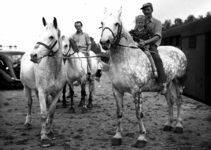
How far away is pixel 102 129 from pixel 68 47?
3.44 meters

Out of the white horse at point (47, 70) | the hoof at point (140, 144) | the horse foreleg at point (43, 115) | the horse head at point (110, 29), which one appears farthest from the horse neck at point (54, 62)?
the hoof at point (140, 144)

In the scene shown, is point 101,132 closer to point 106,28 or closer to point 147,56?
point 147,56

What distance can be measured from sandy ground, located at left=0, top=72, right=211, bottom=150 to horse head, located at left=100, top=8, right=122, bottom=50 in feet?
6.75

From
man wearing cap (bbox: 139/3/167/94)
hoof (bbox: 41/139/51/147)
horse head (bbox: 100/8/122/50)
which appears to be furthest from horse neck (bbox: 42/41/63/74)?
man wearing cap (bbox: 139/3/167/94)

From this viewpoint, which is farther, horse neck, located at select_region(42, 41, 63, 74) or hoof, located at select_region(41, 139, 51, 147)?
horse neck, located at select_region(42, 41, 63, 74)

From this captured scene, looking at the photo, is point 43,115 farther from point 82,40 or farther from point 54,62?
point 82,40

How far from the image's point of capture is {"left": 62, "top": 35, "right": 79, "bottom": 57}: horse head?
9.03 metres

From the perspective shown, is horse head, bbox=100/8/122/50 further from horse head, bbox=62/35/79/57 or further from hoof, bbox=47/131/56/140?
horse head, bbox=62/35/79/57

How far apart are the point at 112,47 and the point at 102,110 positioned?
Answer: 4228mm

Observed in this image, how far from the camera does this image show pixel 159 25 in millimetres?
5930

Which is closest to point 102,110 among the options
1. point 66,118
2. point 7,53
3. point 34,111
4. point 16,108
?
point 66,118

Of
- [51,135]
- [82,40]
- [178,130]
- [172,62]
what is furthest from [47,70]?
[82,40]

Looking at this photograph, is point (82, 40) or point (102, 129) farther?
point (82, 40)

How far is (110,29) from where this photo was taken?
16.5ft
